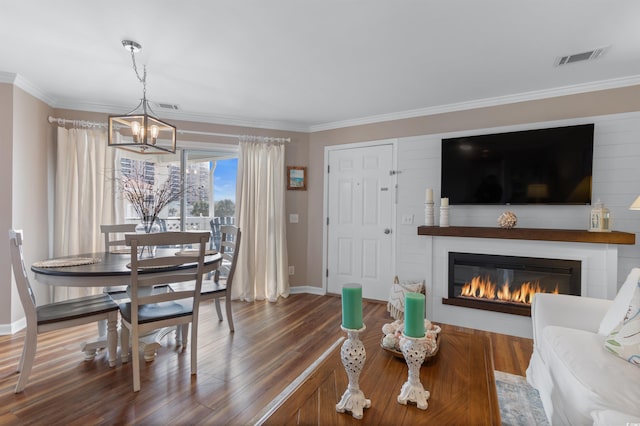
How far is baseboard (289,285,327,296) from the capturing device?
4320 mm

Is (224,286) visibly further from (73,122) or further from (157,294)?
(73,122)

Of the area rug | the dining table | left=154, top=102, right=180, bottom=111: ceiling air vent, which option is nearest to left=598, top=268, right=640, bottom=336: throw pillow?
the area rug

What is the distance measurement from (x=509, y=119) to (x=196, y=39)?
315 cm

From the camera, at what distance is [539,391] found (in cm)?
194

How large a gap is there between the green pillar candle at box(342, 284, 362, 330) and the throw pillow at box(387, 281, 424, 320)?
237cm

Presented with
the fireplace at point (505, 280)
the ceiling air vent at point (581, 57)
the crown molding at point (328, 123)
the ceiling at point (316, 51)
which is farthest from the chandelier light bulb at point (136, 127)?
the ceiling air vent at point (581, 57)

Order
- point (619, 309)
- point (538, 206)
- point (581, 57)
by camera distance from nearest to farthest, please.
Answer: point (619, 309)
point (581, 57)
point (538, 206)

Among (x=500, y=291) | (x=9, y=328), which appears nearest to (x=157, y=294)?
(x=9, y=328)

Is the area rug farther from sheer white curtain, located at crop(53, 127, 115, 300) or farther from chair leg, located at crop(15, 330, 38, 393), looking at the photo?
sheer white curtain, located at crop(53, 127, 115, 300)

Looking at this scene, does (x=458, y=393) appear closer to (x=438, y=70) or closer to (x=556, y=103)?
(x=438, y=70)

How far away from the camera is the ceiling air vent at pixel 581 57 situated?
2.35 metres

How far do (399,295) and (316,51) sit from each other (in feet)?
8.69

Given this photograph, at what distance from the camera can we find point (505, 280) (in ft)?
10.4

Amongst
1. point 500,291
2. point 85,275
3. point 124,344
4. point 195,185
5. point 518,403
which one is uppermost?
point 195,185
